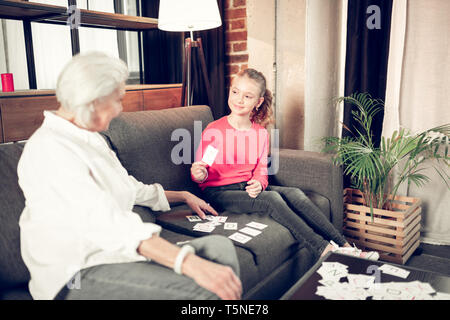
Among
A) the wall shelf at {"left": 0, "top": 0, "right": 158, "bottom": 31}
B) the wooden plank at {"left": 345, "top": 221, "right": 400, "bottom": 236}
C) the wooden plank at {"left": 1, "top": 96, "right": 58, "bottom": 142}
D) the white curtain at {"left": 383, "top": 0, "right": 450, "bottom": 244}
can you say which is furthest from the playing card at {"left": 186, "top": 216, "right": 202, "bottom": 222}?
the white curtain at {"left": 383, "top": 0, "right": 450, "bottom": 244}

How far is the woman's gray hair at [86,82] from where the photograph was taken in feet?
3.67

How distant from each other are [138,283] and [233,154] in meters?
1.27

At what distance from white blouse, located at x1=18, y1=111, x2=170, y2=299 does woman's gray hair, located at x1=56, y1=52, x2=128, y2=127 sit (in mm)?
79

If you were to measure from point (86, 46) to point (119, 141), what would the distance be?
163cm

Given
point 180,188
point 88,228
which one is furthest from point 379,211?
point 88,228

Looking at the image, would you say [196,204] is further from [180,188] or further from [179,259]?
[179,259]

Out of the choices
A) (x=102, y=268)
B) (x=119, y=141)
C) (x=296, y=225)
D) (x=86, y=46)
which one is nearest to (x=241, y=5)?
(x=86, y=46)

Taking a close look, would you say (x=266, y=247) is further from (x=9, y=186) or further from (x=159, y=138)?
(x=9, y=186)

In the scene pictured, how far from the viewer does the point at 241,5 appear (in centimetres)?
324

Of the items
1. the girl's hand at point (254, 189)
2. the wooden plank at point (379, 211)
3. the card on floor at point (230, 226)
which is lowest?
the wooden plank at point (379, 211)

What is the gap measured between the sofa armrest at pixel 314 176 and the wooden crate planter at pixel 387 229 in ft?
0.82

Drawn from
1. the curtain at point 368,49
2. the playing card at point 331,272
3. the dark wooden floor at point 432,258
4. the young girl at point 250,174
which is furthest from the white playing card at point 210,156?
the dark wooden floor at point 432,258

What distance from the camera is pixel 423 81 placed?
269 cm

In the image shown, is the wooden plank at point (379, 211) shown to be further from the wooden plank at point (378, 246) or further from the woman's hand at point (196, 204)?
the woman's hand at point (196, 204)
